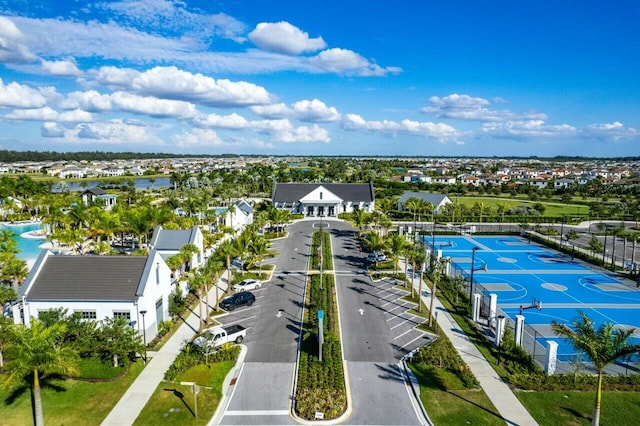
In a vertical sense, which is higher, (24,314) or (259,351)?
(24,314)

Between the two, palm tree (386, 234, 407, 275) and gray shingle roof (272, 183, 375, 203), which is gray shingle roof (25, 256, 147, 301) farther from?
gray shingle roof (272, 183, 375, 203)

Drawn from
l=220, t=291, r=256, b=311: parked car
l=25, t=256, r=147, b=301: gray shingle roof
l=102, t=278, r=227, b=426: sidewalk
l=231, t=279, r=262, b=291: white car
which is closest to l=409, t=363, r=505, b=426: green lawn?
l=102, t=278, r=227, b=426: sidewalk

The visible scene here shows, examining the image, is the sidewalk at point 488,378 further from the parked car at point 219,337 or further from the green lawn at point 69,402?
the green lawn at point 69,402

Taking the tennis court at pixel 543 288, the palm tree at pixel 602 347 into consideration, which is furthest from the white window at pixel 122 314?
the palm tree at pixel 602 347

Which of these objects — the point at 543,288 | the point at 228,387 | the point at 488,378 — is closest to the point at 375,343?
the point at 488,378

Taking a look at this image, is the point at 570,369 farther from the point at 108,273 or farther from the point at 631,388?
the point at 108,273

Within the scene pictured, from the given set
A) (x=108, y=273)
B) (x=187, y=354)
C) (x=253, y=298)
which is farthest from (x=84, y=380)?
(x=253, y=298)

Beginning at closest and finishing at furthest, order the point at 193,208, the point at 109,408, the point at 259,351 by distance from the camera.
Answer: the point at 109,408
the point at 259,351
the point at 193,208
